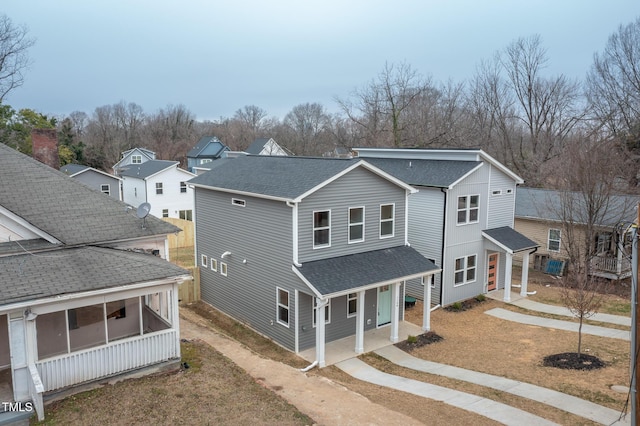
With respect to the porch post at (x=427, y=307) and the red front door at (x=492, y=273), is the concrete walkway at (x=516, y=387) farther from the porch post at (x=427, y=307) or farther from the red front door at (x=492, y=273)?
the red front door at (x=492, y=273)

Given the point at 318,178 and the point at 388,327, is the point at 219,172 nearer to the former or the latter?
the point at 318,178

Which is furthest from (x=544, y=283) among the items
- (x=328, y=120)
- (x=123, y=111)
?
(x=123, y=111)

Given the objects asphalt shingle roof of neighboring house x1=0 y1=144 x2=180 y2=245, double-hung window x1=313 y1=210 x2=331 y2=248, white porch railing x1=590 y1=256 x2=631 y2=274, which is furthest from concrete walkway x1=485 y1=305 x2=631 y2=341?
asphalt shingle roof of neighboring house x1=0 y1=144 x2=180 y2=245

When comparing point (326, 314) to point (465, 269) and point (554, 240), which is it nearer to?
point (465, 269)

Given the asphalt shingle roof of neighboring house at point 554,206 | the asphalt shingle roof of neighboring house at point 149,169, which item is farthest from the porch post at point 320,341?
the asphalt shingle roof of neighboring house at point 149,169

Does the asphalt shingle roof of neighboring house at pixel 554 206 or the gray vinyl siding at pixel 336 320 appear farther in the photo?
the asphalt shingle roof of neighboring house at pixel 554 206

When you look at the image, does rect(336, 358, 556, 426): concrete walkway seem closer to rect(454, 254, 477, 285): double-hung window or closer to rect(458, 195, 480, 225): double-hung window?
rect(454, 254, 477, 285): double-hung window
